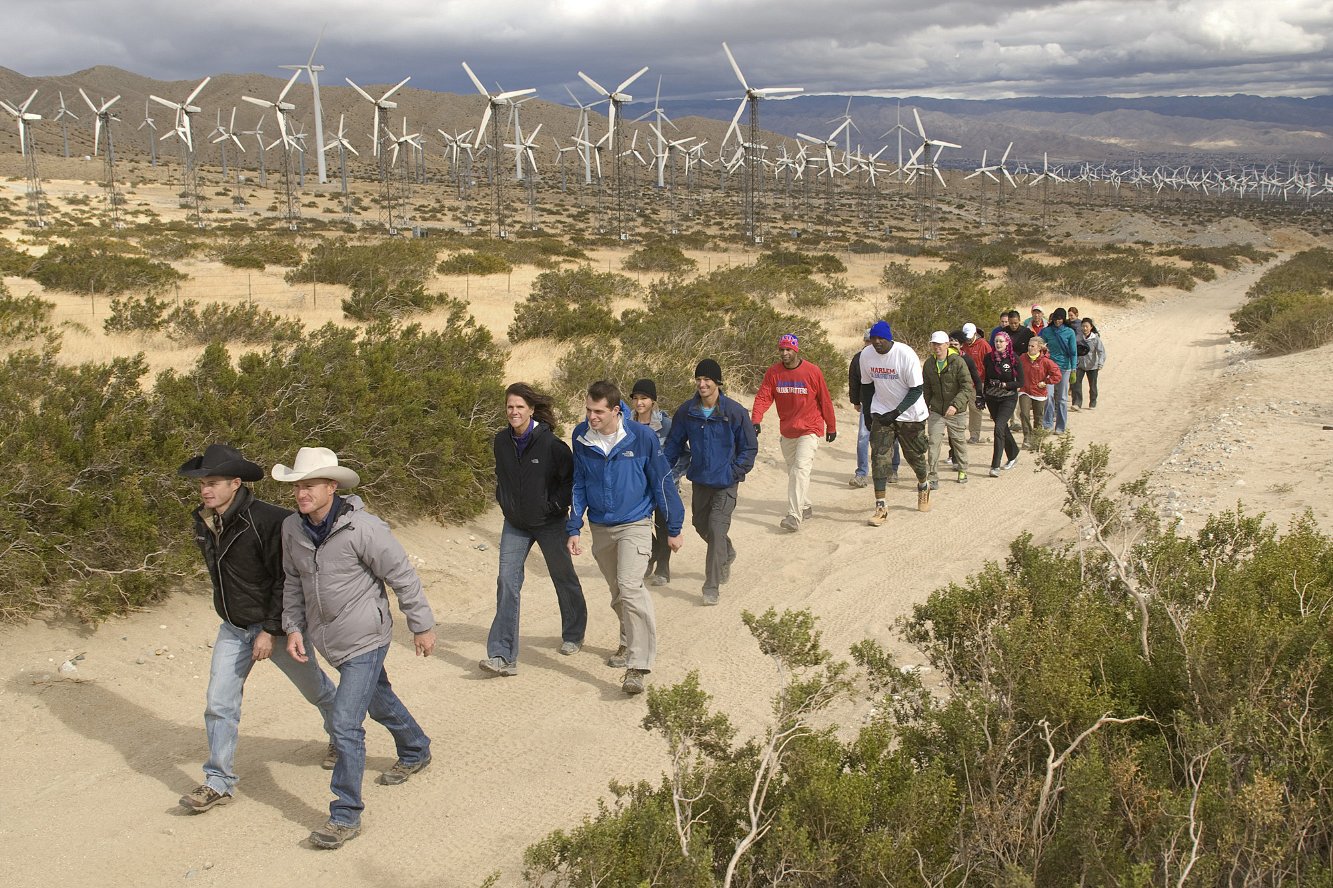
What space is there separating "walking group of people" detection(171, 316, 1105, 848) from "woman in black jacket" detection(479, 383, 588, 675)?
0.01m

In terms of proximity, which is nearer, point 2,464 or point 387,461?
point 2,464

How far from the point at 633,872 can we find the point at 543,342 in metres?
15.0

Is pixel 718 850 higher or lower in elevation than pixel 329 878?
higher

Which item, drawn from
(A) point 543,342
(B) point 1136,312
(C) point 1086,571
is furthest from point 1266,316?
(C) point 1086,571

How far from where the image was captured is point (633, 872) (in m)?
3.58

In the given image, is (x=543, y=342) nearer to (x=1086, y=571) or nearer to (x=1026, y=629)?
(x=1086, y=571)

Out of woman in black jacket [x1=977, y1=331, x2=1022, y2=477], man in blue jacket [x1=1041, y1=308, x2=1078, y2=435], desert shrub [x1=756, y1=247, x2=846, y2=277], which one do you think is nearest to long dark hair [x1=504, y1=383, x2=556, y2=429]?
woman in black jacket [x1=977, y1=331, x2=1022, y2=477]

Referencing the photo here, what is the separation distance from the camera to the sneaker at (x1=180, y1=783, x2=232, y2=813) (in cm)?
504

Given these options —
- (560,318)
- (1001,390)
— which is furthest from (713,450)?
(560,318)

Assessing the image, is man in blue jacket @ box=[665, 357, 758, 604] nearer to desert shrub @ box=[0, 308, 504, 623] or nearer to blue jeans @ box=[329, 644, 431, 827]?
desert shrub @ box=[0, 308, 504, 623]

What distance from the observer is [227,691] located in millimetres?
5059

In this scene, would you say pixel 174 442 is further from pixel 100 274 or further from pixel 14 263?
pixel 14 263

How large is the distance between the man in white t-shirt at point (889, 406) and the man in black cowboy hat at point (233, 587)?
255 inches

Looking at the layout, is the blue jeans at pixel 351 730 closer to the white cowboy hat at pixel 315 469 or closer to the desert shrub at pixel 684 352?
the white cowboy hat at pixel 315 469
